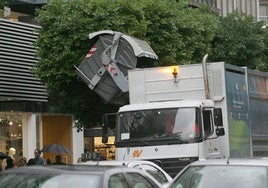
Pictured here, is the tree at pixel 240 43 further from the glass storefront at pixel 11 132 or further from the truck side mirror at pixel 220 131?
the truck side mirror at pixel 220 131

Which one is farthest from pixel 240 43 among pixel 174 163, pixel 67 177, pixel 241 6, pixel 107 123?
pixel 67 177

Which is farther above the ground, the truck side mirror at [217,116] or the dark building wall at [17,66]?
the dark building wall at [17,66]

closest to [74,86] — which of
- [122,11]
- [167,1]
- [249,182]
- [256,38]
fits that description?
[122,11]

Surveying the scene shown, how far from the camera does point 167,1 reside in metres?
26.3

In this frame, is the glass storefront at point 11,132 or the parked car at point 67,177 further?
the glass storefront at point 11,132

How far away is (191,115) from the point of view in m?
15.5

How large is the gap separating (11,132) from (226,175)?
814 inches

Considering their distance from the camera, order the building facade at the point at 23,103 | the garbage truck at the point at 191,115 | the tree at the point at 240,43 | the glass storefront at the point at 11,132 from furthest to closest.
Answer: the tree at the point at 240,43 → the glass storefront at the point at 11,132 → the building facade at the point at 23,103 → the garbage truck at the point at 191,115

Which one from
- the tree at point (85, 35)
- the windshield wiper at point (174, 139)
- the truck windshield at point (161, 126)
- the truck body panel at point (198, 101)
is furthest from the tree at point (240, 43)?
the windshield wiper at point (174, 139)

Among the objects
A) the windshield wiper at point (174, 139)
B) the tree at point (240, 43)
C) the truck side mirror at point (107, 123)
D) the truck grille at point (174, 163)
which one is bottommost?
the truck grille at point (174, 163)

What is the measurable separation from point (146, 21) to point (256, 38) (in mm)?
11639

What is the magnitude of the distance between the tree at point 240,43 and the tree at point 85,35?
7324 mm

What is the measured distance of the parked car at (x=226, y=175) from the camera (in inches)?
357

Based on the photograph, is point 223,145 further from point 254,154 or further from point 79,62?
point 79,62
